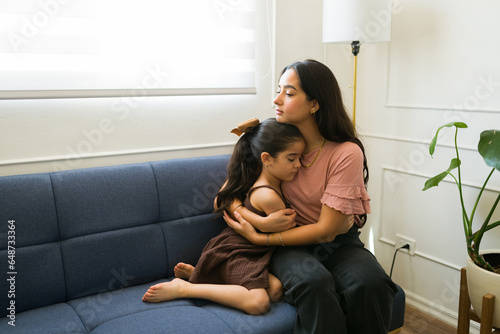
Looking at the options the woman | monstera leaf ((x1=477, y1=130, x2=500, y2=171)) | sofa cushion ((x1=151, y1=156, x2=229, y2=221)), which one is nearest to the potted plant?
monstera leaf ((x1=477, y1=130, x2=500, y2=171))

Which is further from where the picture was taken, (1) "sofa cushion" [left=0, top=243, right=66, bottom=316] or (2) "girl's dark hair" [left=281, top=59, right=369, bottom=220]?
(2) "girl's dark hair" [left=281, top=59, right=369, bottom=220]

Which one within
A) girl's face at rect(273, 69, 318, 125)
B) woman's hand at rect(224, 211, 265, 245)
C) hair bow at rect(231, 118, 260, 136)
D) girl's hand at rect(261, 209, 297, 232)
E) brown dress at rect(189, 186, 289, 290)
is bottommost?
brown dress at rect(189, 186, 289, 290)

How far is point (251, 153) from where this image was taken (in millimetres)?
2074

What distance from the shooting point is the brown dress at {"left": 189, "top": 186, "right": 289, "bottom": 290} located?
6.04 ft

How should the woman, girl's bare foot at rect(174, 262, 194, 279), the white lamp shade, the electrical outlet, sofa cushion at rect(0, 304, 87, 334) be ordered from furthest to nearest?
the electrical outlet, the white lamp shade, girl's bare foot at rect(174, 262, 194, 279), the woman, sofa cushion at rect(0, 304, 87, 334)

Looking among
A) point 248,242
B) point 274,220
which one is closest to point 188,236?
point 248,242

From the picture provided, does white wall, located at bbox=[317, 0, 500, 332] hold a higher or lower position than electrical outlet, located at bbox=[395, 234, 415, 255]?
higher

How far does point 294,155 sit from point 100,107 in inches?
35.0

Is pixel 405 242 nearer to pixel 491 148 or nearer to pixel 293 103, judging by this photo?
pixel 491 148

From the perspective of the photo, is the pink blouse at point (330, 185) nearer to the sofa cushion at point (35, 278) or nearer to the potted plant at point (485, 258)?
the potted plant at point (485, 258)

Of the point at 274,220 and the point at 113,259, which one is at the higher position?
the point at 274,220

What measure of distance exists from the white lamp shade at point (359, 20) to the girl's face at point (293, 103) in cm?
54

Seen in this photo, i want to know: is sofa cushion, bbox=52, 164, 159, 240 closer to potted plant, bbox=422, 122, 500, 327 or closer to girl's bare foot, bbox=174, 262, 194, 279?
girl's bare foot, bbox=174, 262, 194, 279

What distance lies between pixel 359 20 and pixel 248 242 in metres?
1.19
